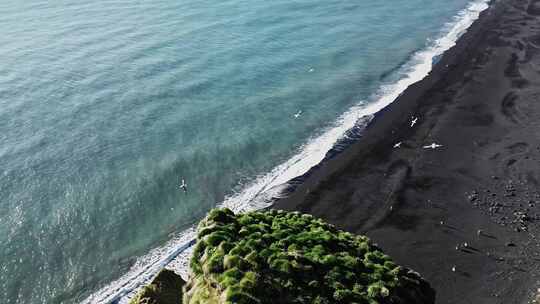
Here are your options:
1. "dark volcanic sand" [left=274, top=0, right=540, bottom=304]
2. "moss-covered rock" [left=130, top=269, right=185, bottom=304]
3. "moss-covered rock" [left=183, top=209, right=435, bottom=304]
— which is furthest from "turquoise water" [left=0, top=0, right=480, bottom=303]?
"moss-covered rock" [left=183, top=209, right=435, bottom=304]

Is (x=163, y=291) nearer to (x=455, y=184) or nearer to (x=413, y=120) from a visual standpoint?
(x=455, y=184)

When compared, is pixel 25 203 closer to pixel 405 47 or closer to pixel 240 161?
pixel 240 161

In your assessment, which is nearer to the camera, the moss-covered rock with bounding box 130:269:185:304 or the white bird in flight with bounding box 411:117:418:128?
the moss-covered rock with bounding box 130:269:185:304

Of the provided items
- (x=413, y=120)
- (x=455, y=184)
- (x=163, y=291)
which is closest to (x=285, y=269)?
(x=163, y=291)

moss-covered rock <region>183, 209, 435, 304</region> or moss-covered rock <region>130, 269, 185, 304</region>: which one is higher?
moss-covered rock <region>183, 209, 435, 304</region>

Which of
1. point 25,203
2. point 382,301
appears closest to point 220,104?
point 25,203

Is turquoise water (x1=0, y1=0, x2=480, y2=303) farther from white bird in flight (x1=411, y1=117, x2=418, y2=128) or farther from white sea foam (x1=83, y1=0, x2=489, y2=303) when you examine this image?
white bird in flight (x1=411, y1=117, x2=418, y2=128)
